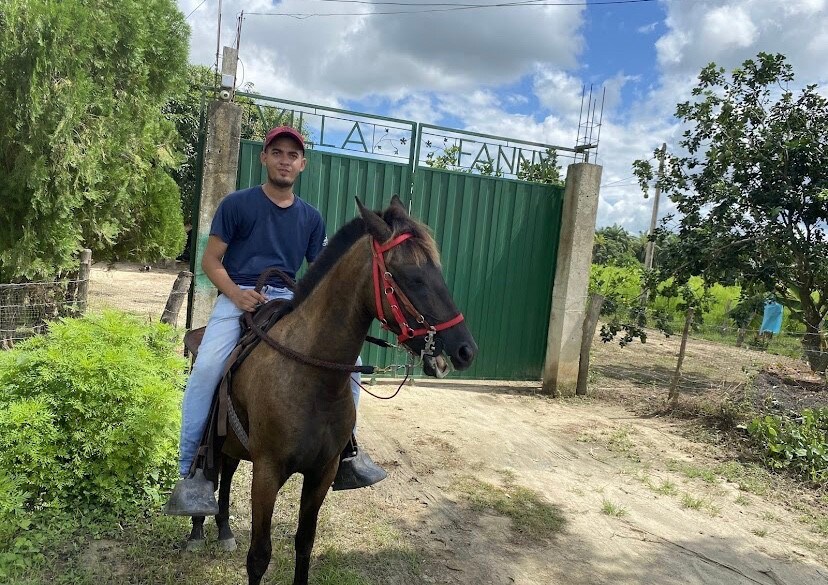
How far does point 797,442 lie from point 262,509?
213 inches

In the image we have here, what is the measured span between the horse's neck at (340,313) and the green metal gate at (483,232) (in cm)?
440

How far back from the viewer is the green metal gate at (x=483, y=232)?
274 inches

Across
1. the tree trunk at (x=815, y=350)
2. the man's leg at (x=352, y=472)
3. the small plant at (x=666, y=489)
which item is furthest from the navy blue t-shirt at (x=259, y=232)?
the tree trunk at (x=815, y=350)

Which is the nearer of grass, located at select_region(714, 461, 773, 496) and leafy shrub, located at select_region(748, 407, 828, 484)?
grass, located at select_region(714, 461, 773, 496)

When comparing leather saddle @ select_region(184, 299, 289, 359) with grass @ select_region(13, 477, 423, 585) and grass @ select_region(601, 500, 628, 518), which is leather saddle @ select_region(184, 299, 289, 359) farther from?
grass @ select_region(601, 500, 628, 518)

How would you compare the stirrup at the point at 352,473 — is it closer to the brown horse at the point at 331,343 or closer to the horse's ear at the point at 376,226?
the brown horse at the point at 331,343

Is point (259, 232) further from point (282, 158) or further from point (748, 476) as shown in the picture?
point (748, 476)

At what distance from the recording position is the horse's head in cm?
215

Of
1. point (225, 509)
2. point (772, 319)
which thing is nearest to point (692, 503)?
point (225, 509)

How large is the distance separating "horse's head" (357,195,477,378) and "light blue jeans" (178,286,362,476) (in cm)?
78

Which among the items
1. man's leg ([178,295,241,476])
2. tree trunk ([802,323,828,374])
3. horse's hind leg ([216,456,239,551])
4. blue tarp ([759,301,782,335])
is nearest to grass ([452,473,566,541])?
horse's hind leg ([216,456,239,551])

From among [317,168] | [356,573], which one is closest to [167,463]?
[356,573]

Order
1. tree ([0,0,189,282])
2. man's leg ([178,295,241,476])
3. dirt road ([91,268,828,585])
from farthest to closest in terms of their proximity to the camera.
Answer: tree ([0,0,189,282]), dirt road ([91,268,828,585]), man's leg ([178,295,241,476])

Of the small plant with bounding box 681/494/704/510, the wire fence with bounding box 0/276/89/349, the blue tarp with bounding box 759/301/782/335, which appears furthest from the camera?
the blue tarp with bounding box 759/301/782/335
